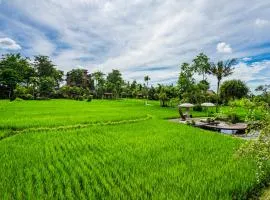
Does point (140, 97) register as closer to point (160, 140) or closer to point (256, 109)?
point (160, 140)

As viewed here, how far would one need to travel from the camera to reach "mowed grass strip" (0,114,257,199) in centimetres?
526

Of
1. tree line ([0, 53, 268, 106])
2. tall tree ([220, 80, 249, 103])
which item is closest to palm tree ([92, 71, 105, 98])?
tree line ([0, 53, 268, 106])

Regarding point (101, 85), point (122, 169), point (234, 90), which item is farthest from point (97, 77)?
point (122, 169)

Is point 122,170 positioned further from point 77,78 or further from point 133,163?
point 77,78

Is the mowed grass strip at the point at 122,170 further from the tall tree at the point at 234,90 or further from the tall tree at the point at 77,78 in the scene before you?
the tall tree at the point at 77,78

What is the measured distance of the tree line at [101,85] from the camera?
3691 centimetres

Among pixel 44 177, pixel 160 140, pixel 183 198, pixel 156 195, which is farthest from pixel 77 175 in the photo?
pixel 160 140

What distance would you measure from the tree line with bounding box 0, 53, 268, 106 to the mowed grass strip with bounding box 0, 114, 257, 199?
78.6 feet

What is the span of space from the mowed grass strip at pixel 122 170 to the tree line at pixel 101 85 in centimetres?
2395

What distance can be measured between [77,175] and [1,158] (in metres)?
3.18

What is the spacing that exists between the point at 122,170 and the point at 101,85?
6602cm

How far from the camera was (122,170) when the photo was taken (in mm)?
6742

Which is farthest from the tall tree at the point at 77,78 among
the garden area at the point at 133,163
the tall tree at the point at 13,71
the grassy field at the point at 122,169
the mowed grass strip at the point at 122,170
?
the mowed grass strip at the point at 122,170

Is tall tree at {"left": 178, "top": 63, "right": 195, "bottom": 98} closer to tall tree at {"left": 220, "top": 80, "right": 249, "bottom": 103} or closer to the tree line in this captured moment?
the tree line
